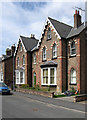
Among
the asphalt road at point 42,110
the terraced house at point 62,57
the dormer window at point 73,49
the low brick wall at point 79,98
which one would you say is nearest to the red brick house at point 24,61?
the terraced house at point 62,57

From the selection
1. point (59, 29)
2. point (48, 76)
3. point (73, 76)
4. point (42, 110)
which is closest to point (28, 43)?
point (59, 29)

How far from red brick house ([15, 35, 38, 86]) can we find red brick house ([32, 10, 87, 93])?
13.4ft

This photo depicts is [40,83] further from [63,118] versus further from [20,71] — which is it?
[63,118]

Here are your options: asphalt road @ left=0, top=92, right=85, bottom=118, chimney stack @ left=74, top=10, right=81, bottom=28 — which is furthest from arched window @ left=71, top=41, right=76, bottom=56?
asphalt road @ left=0, top=92, right=85, bottom=118

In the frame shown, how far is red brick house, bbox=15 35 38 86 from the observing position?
28828 millimetres

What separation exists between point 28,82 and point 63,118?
66.9ft

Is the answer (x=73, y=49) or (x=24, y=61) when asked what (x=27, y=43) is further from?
(x=73, y=49)

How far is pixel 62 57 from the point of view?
2136cm

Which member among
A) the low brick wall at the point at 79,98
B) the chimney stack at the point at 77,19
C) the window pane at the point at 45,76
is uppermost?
the chimney stack at the point at 77,19

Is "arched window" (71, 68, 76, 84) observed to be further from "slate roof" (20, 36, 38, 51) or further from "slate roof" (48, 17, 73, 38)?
"slate roof" (20, 36, 38, 51)

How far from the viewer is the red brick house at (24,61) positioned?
94.6ft

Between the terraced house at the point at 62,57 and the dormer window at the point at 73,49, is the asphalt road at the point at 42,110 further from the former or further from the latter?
the dormer window at the point at 73,49

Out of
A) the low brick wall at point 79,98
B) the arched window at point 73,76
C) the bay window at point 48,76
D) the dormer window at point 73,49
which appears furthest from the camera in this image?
the bay window at point 48,76

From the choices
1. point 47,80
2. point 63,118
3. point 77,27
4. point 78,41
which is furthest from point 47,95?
point 77,27
